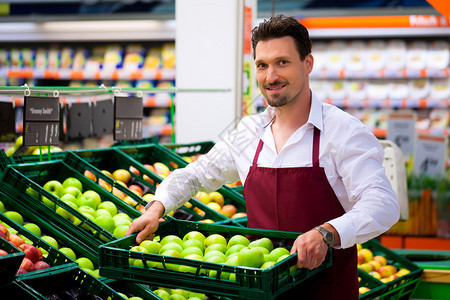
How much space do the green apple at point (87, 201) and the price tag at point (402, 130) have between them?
299 cm

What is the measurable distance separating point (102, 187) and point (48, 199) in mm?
282

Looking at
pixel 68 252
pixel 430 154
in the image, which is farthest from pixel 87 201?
pixel 430 154

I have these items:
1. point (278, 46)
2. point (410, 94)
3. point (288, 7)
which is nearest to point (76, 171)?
point (278, 46)

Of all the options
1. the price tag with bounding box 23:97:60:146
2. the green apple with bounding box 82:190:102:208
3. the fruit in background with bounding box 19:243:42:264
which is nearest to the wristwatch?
the fruit in background with bounding box 19:243:42:264

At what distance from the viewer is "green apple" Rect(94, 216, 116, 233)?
2.39m

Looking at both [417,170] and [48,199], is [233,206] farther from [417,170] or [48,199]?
[417,170]

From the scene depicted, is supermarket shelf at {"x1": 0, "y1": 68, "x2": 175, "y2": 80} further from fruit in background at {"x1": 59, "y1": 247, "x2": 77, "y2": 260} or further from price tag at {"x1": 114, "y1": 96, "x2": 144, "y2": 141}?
fruit in background at {"x1": 59, "y1": 247, "x2": 77, "y2": 260}

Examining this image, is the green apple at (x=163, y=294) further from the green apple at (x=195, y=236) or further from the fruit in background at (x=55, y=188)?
the fruit in background at (x=55, y=188)

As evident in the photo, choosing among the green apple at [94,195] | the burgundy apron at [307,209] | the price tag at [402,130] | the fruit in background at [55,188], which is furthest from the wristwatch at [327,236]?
the price tag at [402,130]

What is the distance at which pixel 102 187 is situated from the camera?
273 cm

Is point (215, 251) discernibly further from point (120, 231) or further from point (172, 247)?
point (120, 231)

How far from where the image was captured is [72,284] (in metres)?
2.03

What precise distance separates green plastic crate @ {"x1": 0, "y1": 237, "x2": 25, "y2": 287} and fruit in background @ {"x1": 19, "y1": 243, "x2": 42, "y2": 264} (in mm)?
206

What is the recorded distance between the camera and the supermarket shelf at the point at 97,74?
783 centimetres
